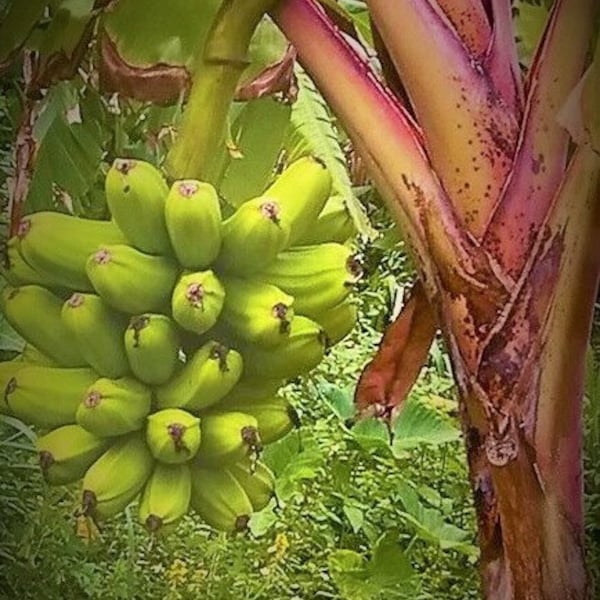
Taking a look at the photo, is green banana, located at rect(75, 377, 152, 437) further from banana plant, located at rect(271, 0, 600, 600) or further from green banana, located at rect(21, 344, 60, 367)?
banana plant, located at rect(271, 0, 600, 600)

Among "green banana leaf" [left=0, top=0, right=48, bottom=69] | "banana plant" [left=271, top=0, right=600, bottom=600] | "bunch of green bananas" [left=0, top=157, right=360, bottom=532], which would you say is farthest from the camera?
"green banana leaf" [left=0, top=0, right=48, bottom=69]

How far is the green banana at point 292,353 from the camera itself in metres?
1.51

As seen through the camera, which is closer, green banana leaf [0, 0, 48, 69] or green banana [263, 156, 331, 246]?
green banana [263, 156, 331, 246]

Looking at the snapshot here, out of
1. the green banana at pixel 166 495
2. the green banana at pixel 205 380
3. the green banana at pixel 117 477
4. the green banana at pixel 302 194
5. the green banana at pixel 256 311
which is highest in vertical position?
the green banana at pixel 302 194

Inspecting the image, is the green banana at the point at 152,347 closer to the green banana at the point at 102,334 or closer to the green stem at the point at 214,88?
the green banana at the point at 102,334

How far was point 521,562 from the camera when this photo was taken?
1.40 meters

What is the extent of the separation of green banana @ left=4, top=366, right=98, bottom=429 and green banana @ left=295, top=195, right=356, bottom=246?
0.99 ft

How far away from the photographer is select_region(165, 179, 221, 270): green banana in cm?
149

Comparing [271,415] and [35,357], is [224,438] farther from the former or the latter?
[35,357]

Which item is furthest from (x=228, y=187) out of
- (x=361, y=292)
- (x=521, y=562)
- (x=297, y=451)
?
(x=521, y=562)

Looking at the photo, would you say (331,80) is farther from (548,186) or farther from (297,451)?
(297,451)

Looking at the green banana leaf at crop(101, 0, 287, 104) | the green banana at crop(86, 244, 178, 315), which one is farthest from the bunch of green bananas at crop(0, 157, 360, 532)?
the green banana leaf at crop(101, 0, 287, 104)

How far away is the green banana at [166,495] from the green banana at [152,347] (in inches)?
4.2

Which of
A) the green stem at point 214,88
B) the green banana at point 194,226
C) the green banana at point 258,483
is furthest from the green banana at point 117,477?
the green stem at point 214,88
